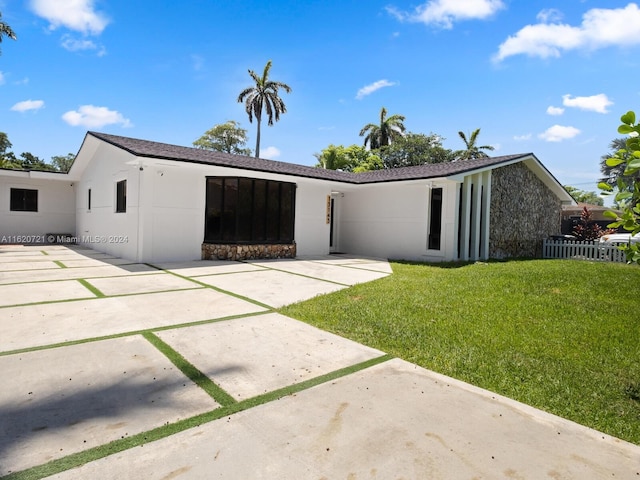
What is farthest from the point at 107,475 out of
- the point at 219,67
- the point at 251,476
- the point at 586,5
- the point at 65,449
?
the point at 219,67

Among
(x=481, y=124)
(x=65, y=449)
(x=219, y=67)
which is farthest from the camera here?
(x=481, y=124)

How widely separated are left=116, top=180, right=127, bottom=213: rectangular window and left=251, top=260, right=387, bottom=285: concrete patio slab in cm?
493

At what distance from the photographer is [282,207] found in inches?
516

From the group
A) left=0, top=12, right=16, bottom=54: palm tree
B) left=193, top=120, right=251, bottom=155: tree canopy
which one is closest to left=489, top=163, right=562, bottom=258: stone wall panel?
left=0, top=12, right=16, bottom=54: palm tree

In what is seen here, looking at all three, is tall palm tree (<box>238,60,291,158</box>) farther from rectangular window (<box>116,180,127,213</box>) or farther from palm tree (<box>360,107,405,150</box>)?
rectangular window (<box>116,180,127,213</box>)

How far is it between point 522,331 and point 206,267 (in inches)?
308

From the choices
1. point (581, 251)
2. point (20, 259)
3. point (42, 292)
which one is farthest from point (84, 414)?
point (581, 251)

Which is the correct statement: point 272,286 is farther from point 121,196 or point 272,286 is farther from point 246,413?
point 121,196

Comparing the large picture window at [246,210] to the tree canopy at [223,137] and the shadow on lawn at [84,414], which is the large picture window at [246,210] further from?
the tree canopy at [223,137]

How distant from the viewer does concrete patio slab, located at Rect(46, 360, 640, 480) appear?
1951 mm

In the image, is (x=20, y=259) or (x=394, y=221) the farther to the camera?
(x=394, y=221)

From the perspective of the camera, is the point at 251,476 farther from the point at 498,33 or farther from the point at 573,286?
the point at 498,33

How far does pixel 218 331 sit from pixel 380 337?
77.1 inches

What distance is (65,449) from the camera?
2.07 meters
